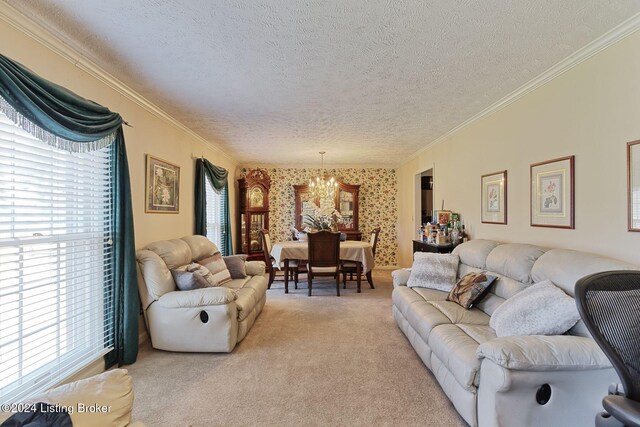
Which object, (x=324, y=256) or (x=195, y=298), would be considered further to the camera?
(x=324, y=256)

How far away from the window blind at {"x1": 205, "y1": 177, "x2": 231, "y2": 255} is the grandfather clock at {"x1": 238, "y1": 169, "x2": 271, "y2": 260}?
779 mm

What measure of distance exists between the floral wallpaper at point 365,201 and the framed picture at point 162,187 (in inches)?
128

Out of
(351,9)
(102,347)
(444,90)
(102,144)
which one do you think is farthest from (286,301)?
(351,9)

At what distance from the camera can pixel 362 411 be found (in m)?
1.97

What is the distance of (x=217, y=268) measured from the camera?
3732mm

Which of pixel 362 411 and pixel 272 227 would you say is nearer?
pixel 362 411

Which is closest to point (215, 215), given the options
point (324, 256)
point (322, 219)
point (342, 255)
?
point (322, 219)

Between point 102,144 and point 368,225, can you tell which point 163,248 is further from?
point 368,225

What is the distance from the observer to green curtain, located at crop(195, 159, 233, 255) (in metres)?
4.46

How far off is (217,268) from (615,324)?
3547 millimetres

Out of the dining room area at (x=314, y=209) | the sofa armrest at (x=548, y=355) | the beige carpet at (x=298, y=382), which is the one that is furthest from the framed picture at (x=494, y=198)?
the dining room area at (x=314, y=209)

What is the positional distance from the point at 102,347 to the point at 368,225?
5.53 meters

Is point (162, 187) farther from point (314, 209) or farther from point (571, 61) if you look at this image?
point (571, 61)

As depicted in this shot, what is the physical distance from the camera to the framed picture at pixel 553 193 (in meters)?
2.35
